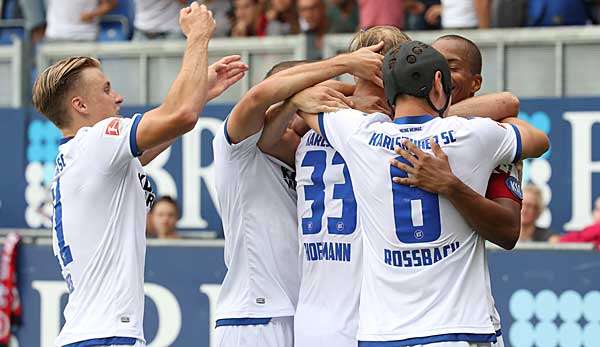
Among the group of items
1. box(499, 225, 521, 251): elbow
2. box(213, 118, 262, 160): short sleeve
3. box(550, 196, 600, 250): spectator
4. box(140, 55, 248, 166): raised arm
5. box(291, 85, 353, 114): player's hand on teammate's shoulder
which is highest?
box(140, 55, 248, 166): raised arm

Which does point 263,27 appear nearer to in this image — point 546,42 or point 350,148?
point 546,42

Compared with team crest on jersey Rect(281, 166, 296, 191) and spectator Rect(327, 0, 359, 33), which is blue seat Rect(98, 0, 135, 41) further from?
team crest on jersey Rect(281, 166, 296, 191)

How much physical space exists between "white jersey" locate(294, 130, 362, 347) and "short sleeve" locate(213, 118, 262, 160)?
0.23 metres

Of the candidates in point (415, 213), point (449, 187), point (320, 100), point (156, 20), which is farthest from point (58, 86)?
point (156, 20)

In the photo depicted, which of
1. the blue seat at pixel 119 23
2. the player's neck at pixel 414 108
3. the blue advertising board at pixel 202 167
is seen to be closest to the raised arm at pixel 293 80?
the player's neck at pixel 414 108

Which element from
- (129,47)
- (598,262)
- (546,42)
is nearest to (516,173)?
(598,262)

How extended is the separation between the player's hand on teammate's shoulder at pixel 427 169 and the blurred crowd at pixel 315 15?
5.58 meters

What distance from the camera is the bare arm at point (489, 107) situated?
19.7 ft

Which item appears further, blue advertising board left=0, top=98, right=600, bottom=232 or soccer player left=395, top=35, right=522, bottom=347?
blue advertising board left=0, top=98, right=600, bottom=232

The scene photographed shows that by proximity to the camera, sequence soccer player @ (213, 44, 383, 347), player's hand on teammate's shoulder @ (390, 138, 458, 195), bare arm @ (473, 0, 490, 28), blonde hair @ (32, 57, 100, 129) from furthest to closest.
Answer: bare arm @ (473, 0, 490, 28), soccer player @ (213, 44, 383, 347), blonde hair @ (32, 57, 100, 129), player's hand on teammate's shoulder @ (390, 138, 458, 195)

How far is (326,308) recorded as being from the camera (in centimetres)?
629

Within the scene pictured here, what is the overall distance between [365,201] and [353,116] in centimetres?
36

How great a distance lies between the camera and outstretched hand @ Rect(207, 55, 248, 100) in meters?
6.46

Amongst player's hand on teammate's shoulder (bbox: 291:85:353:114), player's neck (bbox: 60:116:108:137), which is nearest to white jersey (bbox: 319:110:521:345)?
player's hand on teammate's shoulder (bbox: 291:85:353:114)
